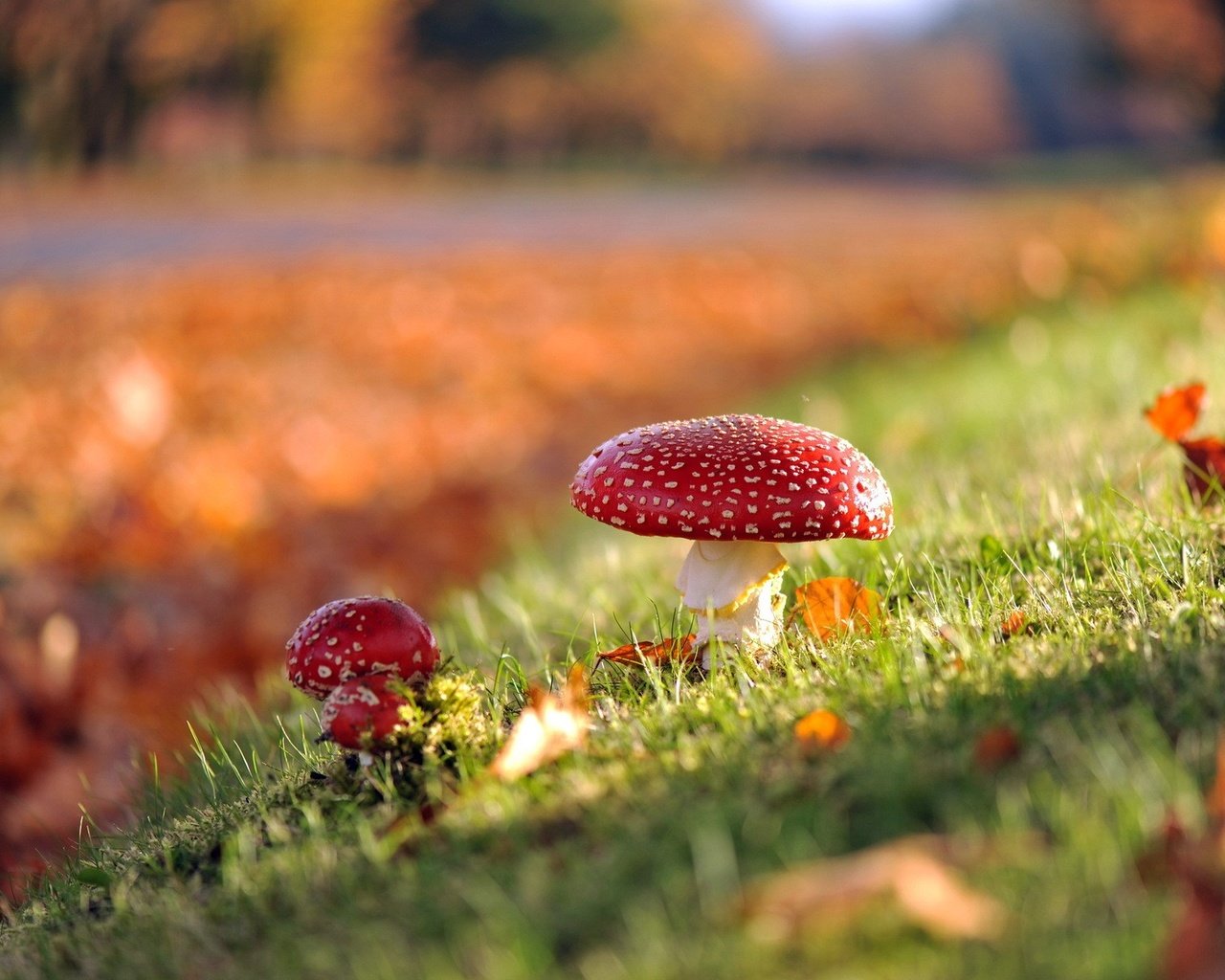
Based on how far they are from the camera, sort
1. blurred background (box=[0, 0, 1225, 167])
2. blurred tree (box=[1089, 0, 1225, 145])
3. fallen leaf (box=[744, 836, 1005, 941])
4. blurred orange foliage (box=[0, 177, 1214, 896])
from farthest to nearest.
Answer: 1. blurred background (box=[0, 0, 1225, 167])
2. blurred tree (box=[1089, 0, 1225, 145])
3. blurred orange foliage (box=[0, 177, 1214, 896])
4. fallen leaf (box=[744, 836, 1005, 941])

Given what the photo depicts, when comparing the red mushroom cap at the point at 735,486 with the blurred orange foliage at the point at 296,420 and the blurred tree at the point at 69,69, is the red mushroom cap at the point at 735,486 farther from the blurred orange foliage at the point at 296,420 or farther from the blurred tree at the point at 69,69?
the blurred tree at the point at 69,69

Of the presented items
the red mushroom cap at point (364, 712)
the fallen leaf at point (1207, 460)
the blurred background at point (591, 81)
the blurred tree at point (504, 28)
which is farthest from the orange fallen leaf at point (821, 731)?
the blurred tree at point (504, 28)

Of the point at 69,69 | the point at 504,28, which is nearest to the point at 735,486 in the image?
the point at 69,69

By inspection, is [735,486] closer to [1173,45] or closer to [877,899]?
[877,899]

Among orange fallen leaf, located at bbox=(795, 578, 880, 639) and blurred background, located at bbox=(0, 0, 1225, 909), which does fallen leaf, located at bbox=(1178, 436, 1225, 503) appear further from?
blurred background, located at bbox=(0, 0, 1225, 909)

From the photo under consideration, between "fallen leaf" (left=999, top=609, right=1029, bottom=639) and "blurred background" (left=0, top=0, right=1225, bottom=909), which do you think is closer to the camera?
"fallen leaf" (left=999, top=609, right=1029, bottom=639)

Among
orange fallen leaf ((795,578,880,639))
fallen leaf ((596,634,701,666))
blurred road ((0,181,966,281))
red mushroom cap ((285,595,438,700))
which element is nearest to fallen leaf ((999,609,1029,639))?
orange fallen leaf ((795,578,880,639))
